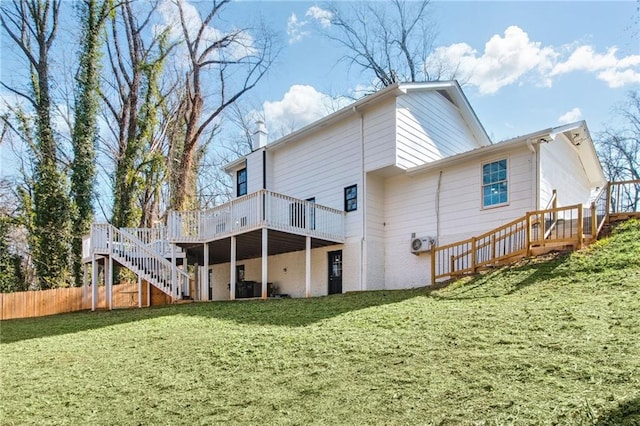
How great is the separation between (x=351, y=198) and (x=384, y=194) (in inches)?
45.9

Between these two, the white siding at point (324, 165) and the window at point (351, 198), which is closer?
the window at point (351, 198)

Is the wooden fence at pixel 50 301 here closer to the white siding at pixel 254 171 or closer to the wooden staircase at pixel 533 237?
the white siding at pixel 254 171

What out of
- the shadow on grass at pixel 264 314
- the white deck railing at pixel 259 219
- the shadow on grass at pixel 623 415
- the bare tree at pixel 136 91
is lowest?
the shadow on grass at pixel 264 314

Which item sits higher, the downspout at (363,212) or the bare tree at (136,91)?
the bare tree at (136,91)

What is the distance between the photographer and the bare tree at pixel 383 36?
2564 cm

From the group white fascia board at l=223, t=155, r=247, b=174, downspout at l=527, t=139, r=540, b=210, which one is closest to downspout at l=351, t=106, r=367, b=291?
downspout at l=527, t=139, r=540, b=210

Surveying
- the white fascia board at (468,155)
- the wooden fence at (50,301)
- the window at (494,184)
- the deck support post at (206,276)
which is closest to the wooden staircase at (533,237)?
the window at (494,184)

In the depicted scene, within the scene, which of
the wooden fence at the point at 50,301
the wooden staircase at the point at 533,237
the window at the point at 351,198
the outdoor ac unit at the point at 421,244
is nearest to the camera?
the wooden staircase at the point at 533,237

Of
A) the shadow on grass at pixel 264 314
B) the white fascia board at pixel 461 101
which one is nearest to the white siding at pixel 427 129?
the white fascia board at pixel 461 101

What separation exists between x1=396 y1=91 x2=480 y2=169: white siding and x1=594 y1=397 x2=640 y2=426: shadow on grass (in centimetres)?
988

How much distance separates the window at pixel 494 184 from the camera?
11.2m

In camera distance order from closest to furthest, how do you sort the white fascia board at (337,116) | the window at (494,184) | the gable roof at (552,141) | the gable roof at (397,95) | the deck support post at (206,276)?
the gable roof at (552,141)
the window at (494,184)
the white fascia board at (337,116)
the gable roof at (397,95)
the deck support post at (206,276)

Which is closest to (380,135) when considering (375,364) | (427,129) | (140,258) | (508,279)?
(427,129)

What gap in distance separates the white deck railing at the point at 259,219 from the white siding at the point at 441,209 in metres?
1.81
